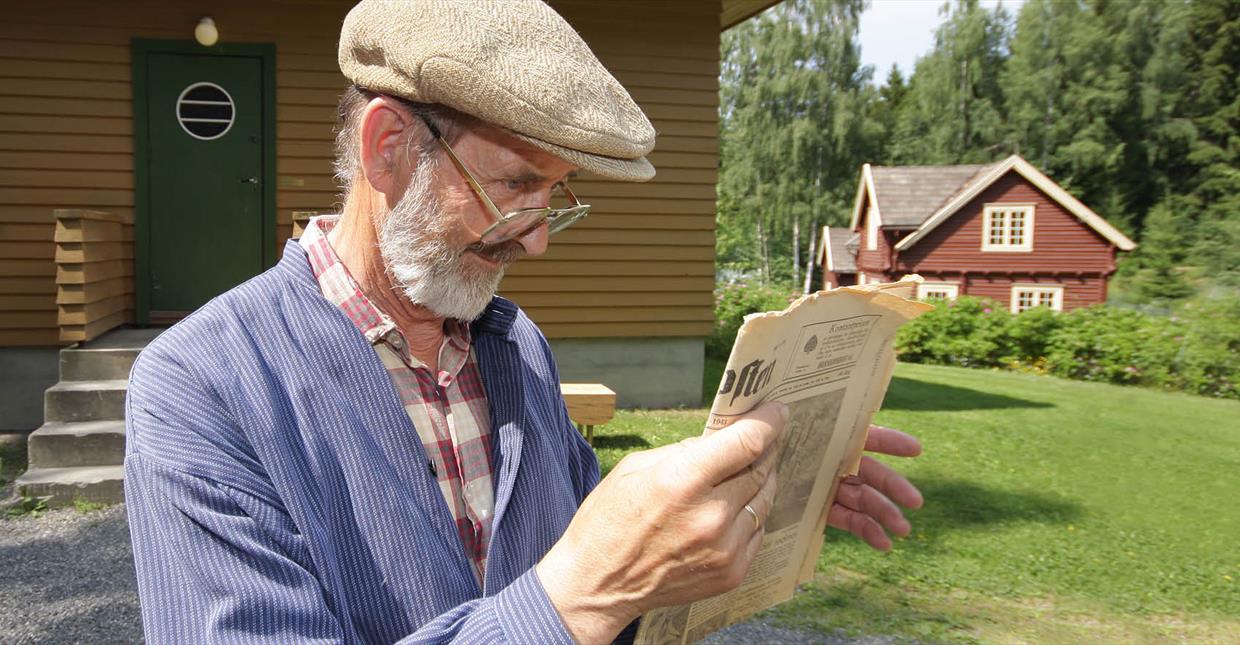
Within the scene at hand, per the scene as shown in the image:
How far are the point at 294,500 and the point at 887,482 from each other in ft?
3.52

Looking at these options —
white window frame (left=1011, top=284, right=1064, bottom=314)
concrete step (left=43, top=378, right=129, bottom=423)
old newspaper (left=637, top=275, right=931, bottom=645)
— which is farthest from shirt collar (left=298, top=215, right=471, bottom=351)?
white window frame (left=1011, top=284, right=1064, bottom=314)

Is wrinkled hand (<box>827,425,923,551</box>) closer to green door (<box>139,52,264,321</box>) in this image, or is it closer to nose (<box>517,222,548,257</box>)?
nose (<box>517,222,548,257</box>)

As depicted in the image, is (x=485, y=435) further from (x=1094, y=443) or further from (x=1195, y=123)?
(x=1195, y=123)

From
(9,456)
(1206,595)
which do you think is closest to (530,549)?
(1206,595)

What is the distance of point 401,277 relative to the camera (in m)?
1.42

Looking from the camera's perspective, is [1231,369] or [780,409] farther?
[1231,369]

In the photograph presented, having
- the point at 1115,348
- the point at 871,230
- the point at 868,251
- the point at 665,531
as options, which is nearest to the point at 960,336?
the point at 1115,348

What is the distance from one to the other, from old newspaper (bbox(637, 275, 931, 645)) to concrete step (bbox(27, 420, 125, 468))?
574 cm

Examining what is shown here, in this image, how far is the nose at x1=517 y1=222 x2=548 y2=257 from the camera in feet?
4.84

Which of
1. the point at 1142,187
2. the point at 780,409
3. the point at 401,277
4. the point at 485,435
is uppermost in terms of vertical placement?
the point at 1142,187

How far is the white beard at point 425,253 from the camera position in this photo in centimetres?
140

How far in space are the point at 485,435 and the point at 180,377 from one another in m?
0.53

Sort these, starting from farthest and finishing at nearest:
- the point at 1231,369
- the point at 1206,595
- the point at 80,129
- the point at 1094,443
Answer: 1. the point at 1231,369
2. the point at 1094,443
3. the point at 80,129
4. the point at 1206,595

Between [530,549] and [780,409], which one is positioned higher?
[780,409]
